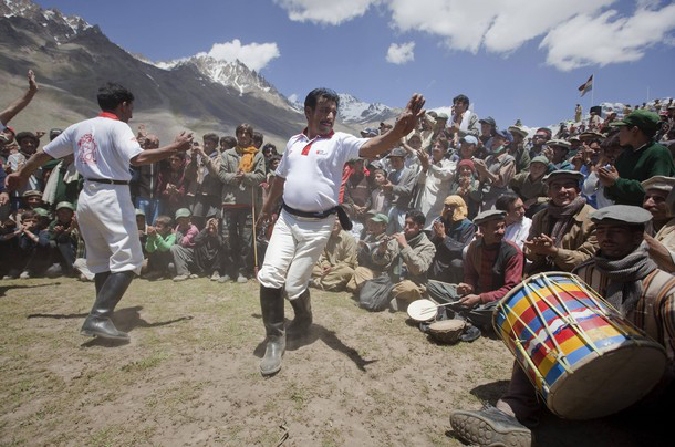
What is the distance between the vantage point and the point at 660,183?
378cm

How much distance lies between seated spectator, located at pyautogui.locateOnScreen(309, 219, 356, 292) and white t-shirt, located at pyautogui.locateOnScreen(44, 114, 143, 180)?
3494 mm

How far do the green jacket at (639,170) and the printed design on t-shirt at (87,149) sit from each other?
228 inches

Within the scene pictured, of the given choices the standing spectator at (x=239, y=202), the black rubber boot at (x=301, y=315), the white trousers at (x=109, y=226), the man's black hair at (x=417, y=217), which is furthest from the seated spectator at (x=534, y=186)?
the white trousers at (x=109, y=226)

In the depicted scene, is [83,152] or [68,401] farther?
[83,152]

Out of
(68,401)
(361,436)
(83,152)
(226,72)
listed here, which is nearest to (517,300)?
(361,436)

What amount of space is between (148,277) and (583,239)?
7.13m

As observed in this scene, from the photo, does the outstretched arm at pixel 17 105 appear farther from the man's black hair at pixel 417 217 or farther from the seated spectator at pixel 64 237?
the man's black hair at pixel 417 217

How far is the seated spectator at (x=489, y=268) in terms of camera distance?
13.4 feet

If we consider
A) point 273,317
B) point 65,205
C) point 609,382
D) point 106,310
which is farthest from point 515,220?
point 65,205

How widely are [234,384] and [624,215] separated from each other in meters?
3.37

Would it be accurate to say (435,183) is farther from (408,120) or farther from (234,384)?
(234,384)

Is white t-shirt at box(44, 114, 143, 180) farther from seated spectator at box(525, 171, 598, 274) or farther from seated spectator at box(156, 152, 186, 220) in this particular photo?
seated spectator at box(525, 171, 598, 274)

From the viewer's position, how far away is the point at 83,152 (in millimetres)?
3795

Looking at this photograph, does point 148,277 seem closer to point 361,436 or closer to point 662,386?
point 361,436
